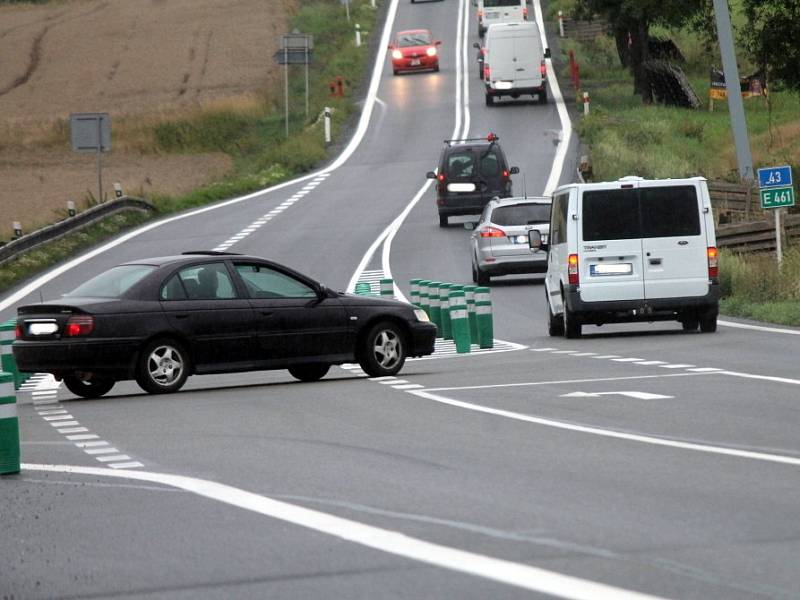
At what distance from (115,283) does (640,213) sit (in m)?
8.16

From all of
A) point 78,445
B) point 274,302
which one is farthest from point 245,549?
point 274,302

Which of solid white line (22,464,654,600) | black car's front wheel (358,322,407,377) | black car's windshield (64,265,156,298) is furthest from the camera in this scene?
black car's front wheel (358,322,407,377)

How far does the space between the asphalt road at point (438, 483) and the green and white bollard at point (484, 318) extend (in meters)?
1.11

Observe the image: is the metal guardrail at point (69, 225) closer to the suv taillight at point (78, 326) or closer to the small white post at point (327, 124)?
the small white post at point (327, 124)

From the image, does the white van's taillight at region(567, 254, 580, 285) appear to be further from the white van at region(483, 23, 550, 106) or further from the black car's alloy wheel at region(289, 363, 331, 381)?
the white van at region(483, 23, 550, 106)

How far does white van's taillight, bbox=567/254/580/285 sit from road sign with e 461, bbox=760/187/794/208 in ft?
24.4

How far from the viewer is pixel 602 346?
23234mm

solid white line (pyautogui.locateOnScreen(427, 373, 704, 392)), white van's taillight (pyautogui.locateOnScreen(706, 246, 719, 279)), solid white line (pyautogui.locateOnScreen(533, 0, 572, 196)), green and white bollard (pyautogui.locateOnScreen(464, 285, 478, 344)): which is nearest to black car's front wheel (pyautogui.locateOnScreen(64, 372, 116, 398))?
solid white line (pyautogui.locateOnScreen(427, 373, 704, 392))

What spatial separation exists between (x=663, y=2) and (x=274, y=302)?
41834 mm

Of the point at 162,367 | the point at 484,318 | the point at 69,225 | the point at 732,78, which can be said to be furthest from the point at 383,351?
the point at 69,225

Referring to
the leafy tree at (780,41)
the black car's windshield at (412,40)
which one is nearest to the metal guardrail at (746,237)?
the leafy tree at (780,41)

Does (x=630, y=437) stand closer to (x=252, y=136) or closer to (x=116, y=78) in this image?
(x=252, y=136)

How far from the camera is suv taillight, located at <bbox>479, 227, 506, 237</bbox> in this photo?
34.7 metres

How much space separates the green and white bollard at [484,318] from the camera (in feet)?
79.3
